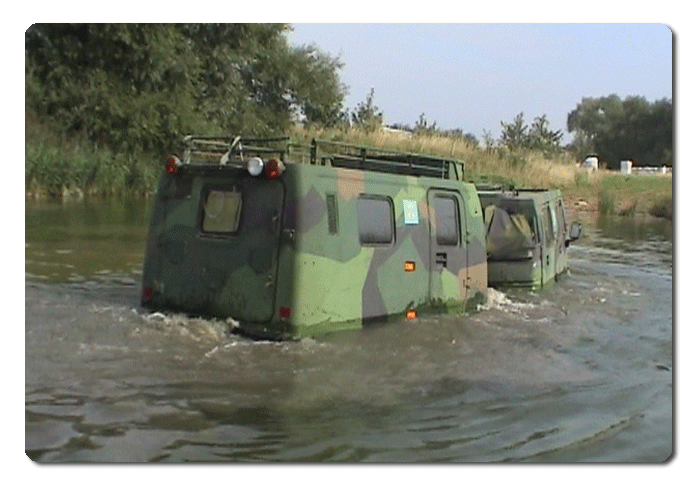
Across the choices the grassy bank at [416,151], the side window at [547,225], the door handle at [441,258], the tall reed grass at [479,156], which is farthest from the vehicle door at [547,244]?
the tall reed grass at [479,156]

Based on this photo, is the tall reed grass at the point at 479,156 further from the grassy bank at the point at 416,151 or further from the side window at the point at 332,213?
the side window at the point at 332,213

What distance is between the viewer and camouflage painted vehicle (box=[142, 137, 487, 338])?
8.52 meters

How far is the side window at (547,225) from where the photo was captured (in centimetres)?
1329

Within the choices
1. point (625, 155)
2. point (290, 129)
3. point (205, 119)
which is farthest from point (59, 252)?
point (625, 155)

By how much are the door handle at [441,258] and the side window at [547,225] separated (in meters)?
3.37

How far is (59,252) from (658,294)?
923 centimetres

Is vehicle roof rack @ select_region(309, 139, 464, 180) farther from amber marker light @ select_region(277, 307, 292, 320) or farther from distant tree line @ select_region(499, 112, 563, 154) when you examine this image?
distant tree line @ select_region(499, 112, 563, 154)

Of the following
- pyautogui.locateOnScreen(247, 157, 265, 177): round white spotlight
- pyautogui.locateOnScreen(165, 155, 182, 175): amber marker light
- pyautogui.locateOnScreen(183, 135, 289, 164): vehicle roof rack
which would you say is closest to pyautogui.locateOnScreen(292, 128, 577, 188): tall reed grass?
pyautogui.locateOnScreen(183, 135, 289, 164): vehicle roof rack

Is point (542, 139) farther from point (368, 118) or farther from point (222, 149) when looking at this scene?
point (222, 149)

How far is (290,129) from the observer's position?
35.0 m

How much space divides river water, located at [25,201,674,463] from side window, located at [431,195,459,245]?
87 centimetres

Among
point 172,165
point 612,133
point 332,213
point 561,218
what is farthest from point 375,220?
point 612,133

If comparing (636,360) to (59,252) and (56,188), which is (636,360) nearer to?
(59,252)

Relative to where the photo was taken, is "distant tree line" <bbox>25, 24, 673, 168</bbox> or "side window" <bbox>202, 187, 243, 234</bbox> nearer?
"side window" <bbox>202, 187, 243, 234</bbox>
